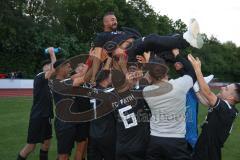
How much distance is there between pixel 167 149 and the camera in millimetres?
5484

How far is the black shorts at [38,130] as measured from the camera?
8.50 meters

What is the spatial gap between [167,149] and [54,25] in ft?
151

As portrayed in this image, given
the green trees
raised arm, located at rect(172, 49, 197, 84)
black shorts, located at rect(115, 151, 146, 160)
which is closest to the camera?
raised arm, located at rect(172, 49, 197, 84)

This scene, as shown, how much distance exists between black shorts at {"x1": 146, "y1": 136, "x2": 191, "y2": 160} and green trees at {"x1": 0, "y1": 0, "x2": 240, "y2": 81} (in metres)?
34.7

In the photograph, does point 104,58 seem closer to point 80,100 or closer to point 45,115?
point 80,100

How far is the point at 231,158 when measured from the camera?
953cm

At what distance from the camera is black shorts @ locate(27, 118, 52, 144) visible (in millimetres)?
8500

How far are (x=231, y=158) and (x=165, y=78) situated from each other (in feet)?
15.1

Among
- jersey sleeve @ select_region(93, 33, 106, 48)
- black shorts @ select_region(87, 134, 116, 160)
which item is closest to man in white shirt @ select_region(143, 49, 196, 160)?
black shorts @ select_region(87, 134, 116, 160)

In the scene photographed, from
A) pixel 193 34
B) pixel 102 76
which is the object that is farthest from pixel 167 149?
pixel 102 76

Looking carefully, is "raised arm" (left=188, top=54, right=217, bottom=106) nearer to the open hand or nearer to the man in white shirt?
the open hand

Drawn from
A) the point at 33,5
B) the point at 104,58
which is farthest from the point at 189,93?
the point at 33,5

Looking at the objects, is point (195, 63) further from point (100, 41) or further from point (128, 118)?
point (100, 41)

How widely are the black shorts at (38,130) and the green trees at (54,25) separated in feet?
103
